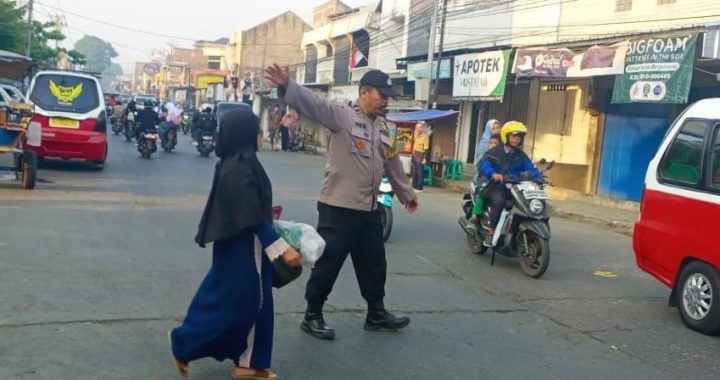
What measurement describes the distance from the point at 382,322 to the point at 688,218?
8.83ft

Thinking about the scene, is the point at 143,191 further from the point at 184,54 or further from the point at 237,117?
the point at 184,54

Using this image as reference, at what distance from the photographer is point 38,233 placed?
846 centimetres

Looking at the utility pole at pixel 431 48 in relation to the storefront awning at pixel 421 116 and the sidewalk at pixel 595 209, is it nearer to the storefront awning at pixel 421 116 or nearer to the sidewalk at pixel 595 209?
Result: the storefront awning at pixel 421 116


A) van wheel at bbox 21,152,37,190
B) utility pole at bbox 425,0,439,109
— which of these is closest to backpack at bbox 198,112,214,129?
utility pole at bbox 425,0,439,109

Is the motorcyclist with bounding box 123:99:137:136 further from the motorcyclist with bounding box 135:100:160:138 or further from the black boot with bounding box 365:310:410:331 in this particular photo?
the black boot with bounding box 365:310:410:331

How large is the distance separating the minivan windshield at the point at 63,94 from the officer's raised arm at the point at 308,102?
11.2 metres

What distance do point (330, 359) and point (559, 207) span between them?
11.3 meters

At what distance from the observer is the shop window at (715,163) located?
6.08m

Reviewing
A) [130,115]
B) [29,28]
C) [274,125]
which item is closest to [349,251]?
[130,115]

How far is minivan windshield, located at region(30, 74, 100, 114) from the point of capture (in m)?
15.1

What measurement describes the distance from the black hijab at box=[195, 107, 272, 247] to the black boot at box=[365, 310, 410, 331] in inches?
62.2

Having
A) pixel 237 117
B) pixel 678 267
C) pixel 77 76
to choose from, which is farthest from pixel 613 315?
pixel 77 76

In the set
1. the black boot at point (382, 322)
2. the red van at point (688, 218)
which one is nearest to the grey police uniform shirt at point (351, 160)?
the black boot at point (382, 322)

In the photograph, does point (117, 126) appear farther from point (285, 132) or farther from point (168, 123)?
point (168, 123)
